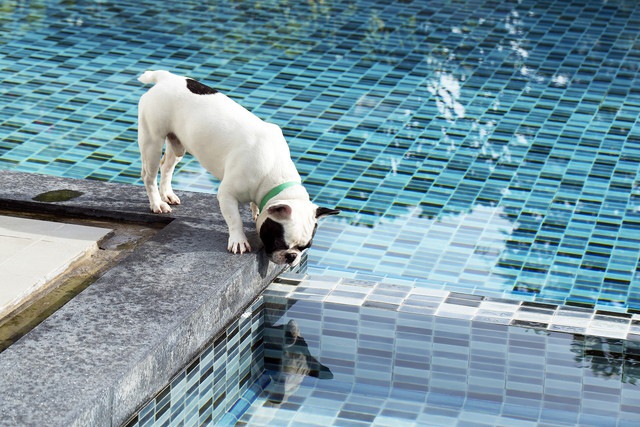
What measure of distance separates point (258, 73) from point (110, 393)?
5.58 m

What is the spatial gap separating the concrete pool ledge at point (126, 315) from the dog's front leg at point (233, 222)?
0.05m

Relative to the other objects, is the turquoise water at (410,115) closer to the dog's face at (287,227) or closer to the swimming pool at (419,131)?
the swimming pool at (419,131)

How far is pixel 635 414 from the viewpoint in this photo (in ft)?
14.5

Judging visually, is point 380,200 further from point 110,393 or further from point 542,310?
point 110,393

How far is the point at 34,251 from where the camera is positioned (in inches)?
181

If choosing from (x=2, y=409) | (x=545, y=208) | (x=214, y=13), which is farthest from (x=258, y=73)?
(x=2, y=409)

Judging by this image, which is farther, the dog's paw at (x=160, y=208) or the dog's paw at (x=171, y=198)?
Result: the dog's paw at (x=171, y=198)

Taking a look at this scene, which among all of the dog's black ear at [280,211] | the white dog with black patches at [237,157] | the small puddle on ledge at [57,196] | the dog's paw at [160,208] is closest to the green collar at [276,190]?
the white dog with black patches at [237,157]

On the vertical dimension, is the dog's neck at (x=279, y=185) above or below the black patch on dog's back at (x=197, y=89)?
below

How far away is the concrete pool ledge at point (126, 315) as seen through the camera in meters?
3.54

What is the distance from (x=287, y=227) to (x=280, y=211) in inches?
2.8

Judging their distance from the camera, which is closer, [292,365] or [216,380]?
[216,380]

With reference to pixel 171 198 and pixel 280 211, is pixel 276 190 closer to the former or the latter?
pixel 280 211

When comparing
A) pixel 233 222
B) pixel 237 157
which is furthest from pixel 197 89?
Answer: pixel 233 222
